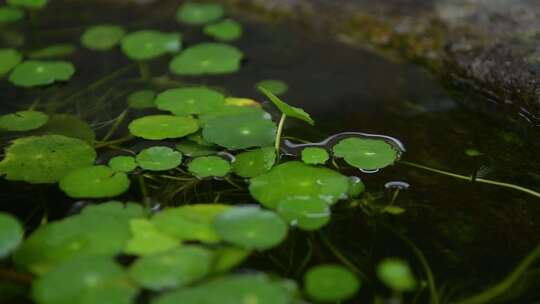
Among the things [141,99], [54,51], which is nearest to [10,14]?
[54,51]

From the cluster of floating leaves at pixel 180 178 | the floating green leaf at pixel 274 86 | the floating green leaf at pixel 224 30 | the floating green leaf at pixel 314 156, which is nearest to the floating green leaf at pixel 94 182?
the cluster of floating leaves at pixel 180 178

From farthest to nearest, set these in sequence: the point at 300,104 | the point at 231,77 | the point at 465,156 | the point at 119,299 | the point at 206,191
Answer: the point at 231,77 < the point at 300,104 < the point at 465,156 < the point at 206,191 < the point at 119,299

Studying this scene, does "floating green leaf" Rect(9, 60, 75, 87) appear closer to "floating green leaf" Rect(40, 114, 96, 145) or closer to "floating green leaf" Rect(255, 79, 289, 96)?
"floating green leaf" Rect(40, 114, 96, 145)

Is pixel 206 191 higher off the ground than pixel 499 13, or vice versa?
pixel 499 13

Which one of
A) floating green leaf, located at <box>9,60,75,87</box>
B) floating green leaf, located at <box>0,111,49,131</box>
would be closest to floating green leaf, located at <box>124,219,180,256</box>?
floating green leaf, located at <box>0,111,49,131</box>

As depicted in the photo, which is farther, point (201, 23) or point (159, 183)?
point (201, 23)

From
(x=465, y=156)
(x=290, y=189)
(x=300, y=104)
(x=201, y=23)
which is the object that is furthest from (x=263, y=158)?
(x=201, y=23)

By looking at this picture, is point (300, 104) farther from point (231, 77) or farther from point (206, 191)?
point (206, 191)
